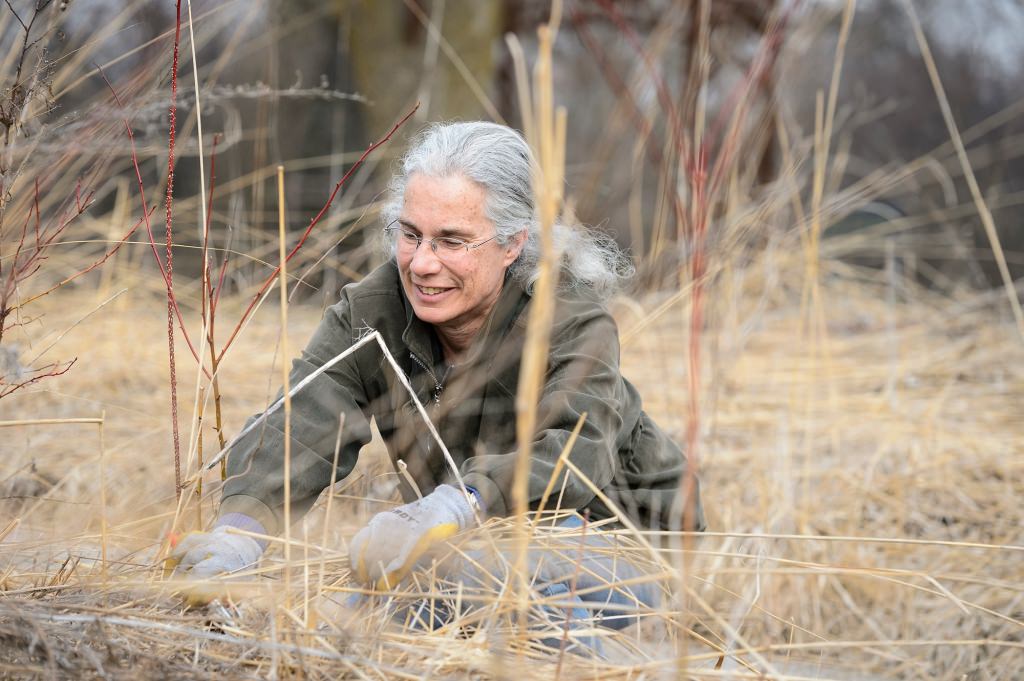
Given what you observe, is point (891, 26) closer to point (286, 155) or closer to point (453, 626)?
point (286, 155)

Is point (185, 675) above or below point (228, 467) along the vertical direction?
below

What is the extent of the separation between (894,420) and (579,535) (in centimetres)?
204

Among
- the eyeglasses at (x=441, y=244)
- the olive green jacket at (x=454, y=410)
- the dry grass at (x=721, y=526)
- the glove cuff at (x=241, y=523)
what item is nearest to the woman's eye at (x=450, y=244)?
the eyeglasses at (x=441, y=244)

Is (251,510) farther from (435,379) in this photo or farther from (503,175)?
(503,175)

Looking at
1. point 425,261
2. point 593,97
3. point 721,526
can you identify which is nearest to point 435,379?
point 425,261

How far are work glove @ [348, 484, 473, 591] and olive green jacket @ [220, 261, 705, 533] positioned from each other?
16cm

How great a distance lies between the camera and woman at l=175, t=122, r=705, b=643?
156 centimetres

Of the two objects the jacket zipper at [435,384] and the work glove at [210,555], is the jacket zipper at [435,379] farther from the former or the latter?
the work glove at [210,555]

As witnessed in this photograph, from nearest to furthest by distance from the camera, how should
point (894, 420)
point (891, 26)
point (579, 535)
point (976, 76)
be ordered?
point (579, 535) < point (894, 420) < point (976, 76) < point (891, 26)

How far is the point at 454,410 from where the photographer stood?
71.0 inches

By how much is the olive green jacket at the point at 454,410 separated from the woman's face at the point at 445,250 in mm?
72

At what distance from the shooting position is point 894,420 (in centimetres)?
314

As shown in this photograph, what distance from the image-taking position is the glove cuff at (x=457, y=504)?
134cm

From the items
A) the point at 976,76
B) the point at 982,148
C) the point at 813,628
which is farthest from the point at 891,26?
the point at 813,628
